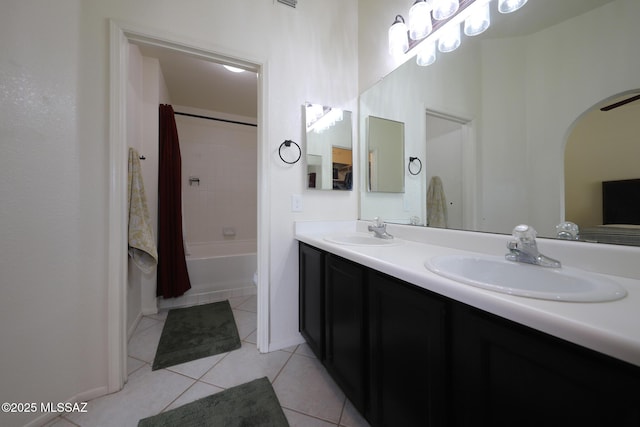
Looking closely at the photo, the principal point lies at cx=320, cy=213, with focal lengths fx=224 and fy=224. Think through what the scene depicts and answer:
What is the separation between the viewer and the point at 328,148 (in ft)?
5.68

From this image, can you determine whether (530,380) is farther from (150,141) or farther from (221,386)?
(150,141)

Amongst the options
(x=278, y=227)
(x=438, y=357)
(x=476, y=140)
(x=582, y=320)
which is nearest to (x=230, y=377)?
(x=278, y=227)

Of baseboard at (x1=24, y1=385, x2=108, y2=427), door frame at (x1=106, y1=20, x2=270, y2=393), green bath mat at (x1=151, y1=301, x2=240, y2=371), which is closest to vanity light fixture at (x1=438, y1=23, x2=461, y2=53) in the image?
door frame at (x1=106, y1=20, x2=270, y2=393)

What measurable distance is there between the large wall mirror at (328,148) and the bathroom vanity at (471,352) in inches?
29.0

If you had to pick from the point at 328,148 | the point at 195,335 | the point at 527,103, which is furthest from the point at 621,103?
the point at 195,335

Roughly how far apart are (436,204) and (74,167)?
75.8 inches

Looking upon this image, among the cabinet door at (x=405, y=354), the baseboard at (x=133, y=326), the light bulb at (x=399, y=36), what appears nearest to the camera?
the cabinet door at (x=405, y=354)

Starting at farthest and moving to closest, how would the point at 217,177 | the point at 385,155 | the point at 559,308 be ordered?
the point at 217,177
the point at 385,155
the point at 559,308

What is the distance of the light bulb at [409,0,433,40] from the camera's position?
1.30m

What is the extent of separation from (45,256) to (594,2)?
2.39 metres

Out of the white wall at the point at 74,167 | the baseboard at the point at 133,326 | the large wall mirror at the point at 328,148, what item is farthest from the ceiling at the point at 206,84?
the baseboard at the point at 133,326

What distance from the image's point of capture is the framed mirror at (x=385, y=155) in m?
1.58

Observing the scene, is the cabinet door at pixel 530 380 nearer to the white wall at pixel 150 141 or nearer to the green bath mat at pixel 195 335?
the green bath mat at pixel 195 335

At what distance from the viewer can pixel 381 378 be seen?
2.84 feet
